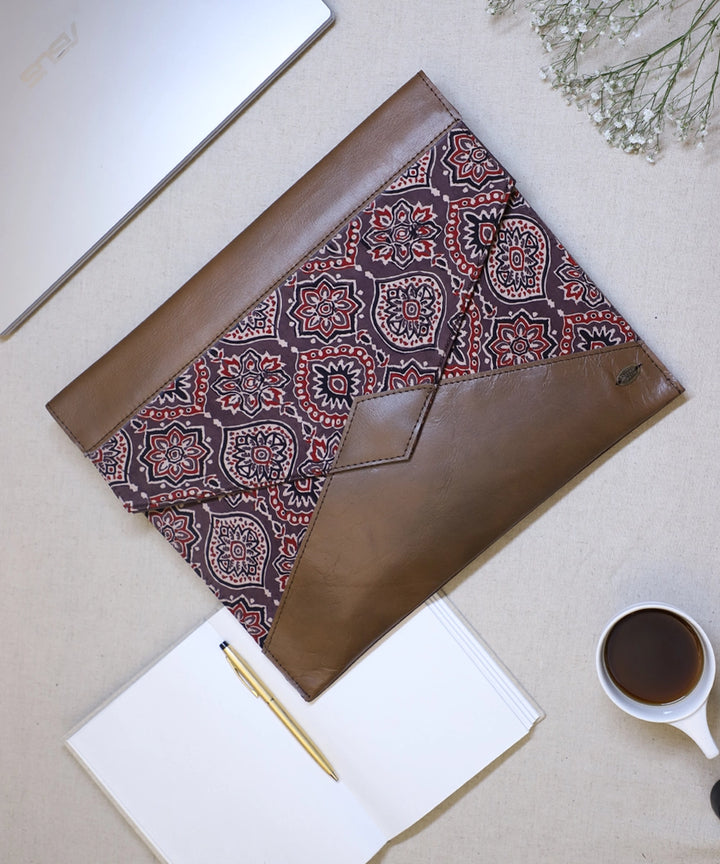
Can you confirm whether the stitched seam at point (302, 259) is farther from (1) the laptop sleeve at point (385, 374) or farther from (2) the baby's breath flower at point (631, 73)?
(2) the baby's breath flower at point (631, 73)

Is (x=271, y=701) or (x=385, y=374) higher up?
(x=385, y=374)

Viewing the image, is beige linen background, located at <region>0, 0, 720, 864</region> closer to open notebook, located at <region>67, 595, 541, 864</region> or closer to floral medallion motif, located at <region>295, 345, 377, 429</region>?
open notebook, located at <region>67, 595, 541, 864</region>

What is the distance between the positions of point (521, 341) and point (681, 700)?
0.44m

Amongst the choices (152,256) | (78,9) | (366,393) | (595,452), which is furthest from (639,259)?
(78,9)

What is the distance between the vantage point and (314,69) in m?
0.90

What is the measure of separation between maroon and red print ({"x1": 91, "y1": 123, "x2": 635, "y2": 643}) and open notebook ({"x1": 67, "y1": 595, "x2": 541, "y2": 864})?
21cm

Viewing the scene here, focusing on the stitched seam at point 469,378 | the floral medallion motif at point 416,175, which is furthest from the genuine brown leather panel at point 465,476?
the floral medallion motif at point 416,175

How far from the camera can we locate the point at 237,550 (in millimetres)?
855

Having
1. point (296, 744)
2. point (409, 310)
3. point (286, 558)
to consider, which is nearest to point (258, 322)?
point (409, 310)

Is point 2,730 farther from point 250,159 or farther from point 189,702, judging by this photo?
point 250,159

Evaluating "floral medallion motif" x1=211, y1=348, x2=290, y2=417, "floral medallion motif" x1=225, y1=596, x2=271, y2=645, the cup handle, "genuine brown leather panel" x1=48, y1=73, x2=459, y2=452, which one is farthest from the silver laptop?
the cup handle

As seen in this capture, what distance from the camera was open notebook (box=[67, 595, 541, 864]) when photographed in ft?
2.86

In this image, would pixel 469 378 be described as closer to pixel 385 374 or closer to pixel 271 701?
pixel 385 374

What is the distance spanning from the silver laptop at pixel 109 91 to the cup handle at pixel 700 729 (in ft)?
2.88
